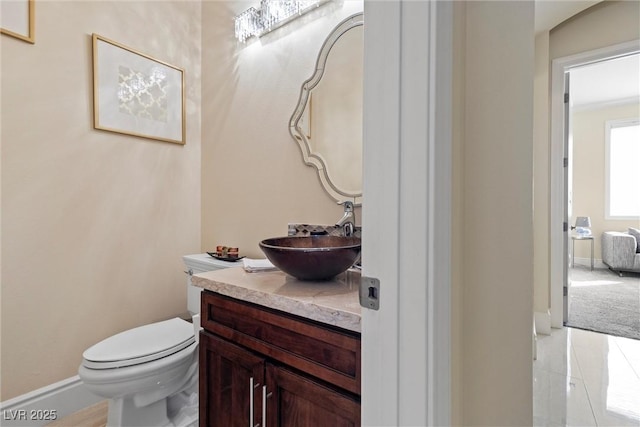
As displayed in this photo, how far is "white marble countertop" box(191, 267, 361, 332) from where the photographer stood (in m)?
0.80

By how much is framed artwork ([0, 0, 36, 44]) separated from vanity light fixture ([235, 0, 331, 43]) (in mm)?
1025

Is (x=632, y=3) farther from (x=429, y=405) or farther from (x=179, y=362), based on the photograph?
(x=179, y=362)

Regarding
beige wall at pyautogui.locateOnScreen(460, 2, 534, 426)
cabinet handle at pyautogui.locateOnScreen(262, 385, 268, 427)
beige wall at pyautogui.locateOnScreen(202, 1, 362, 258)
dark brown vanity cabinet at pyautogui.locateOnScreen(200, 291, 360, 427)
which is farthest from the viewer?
beige wall at pyautogui.locateOnScreen(202, 1, 362, 258)

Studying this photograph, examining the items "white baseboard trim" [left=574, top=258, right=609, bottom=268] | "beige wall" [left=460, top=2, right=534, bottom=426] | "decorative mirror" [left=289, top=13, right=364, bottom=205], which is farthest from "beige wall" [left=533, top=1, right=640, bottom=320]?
"white baseboard trim" [left=574, top=258, right=609, bottom=268]

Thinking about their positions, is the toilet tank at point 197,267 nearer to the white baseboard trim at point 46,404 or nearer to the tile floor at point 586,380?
the white baseboard trim at point 46,404

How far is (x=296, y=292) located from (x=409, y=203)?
525mm

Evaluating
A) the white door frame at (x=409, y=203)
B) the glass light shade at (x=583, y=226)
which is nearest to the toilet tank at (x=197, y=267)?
the white door frame at (x=409, y=203)

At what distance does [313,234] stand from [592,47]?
285 cm

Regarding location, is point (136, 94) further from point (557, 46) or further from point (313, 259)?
point (557, 46)

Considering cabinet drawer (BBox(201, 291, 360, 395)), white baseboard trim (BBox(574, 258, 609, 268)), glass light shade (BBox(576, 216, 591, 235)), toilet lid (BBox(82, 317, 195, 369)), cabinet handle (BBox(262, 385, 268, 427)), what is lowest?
white baseboard trim (BBox(574, 258, 609, 268))

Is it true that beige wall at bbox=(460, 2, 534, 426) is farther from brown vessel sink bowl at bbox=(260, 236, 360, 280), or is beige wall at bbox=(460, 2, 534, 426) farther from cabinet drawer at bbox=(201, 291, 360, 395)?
brown vessel sink bowl at bbox=(260, 236, 360, 280)

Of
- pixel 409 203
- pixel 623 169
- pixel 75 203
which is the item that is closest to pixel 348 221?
pixel 409 203

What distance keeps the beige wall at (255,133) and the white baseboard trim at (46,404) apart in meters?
1.07

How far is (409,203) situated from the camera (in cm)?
57
